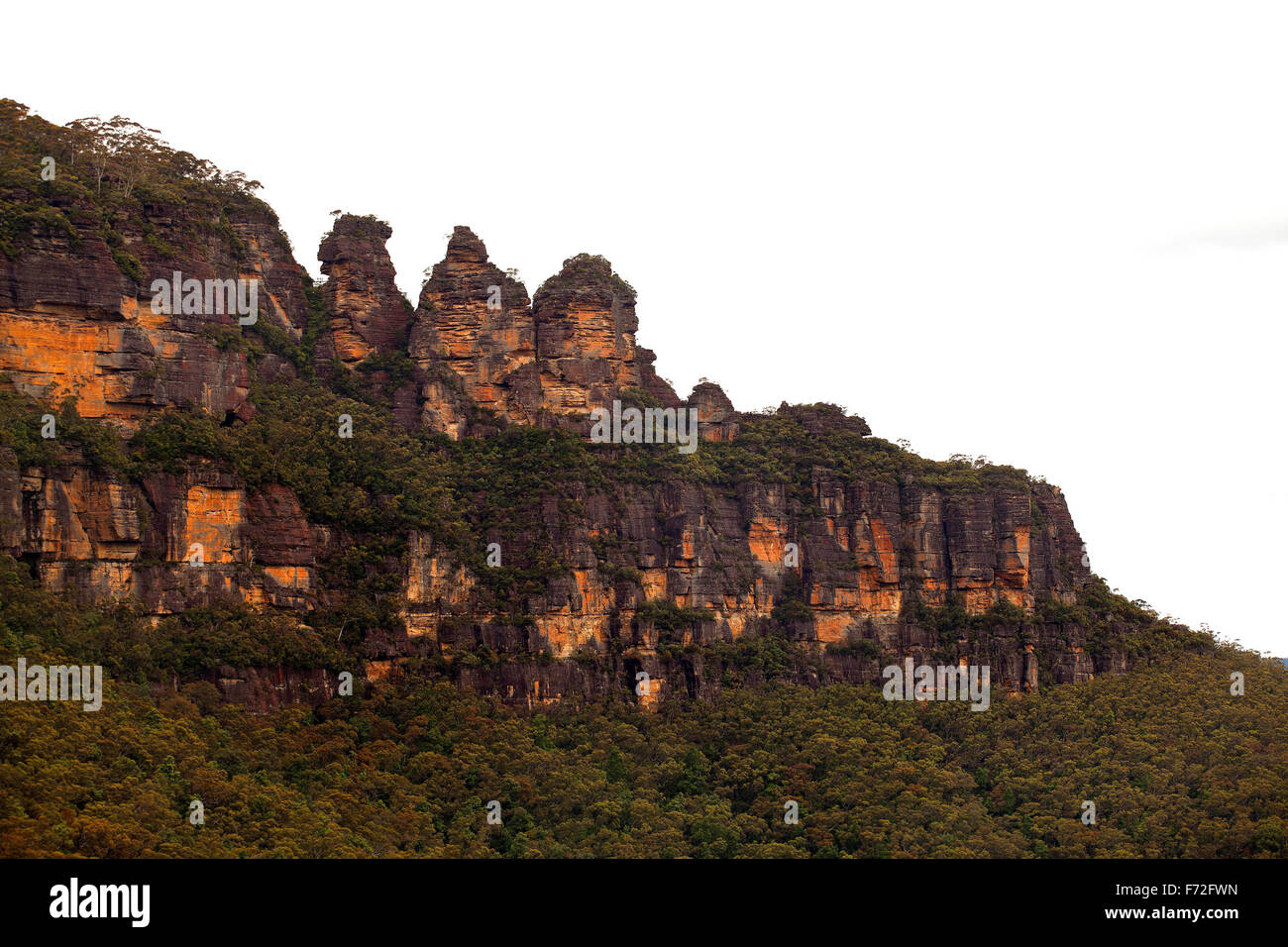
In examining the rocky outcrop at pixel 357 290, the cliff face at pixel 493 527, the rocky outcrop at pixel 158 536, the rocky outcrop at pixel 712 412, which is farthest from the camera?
the rocky outcrop at pixel 712 412

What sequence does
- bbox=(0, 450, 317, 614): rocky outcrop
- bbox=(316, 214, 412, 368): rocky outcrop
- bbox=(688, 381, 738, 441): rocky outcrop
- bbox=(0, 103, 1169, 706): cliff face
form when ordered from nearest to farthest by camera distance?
bbox=(0, 450, 317, 614): rocky outcrop → bbox=(0, 103, 1169, 706): cliff face → bbox=(316, 214, 412, 368): rocky outcrop → bbox=(688, 381, 738, 441): rocky outcrop

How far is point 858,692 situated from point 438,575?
815 inches

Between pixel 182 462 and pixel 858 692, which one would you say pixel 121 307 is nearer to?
pixel 182 462

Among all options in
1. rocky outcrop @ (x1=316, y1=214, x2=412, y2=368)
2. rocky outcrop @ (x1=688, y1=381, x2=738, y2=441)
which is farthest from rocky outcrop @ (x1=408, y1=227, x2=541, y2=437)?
rocky outcrop @ (x1=688, y1=381, x2=738, y2=441)

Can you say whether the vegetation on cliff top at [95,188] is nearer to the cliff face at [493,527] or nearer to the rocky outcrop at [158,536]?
the cliff face at [493,527]

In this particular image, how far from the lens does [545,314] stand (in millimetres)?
71000

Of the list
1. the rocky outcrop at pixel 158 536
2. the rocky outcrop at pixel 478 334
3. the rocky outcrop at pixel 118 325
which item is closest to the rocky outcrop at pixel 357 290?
the rocky outcrop at pixel 478 334

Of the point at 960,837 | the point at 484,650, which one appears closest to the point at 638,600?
the point at 484,650

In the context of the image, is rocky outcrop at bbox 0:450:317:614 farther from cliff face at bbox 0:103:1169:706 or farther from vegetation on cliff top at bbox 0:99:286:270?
vegetation on cliff top at bbox 0:99:286:270

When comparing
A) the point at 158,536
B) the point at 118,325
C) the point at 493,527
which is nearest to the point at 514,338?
the point at 493,527

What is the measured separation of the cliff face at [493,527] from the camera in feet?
176

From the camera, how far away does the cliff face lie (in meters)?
53.5

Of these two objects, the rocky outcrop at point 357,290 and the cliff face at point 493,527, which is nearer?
the cliff face at point 493,527

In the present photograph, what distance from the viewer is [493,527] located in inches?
2534
